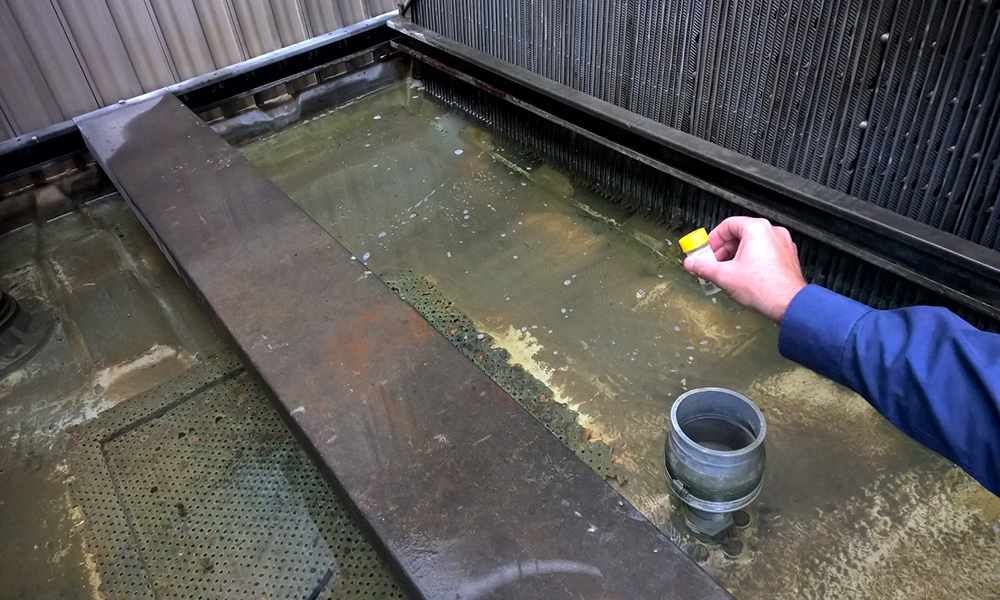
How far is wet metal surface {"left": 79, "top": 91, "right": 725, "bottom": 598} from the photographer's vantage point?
4.33 feet

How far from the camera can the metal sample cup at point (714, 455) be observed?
163 cm

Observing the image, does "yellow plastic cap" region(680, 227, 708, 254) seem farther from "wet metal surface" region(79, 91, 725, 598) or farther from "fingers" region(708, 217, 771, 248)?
"wet metal surface" region(79, 91, 725, 598)

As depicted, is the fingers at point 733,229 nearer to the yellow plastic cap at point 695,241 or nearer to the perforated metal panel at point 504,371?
the yellow plastic cap at point 695,241

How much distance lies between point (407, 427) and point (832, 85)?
1.75 metres

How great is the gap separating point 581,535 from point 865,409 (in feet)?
4.10

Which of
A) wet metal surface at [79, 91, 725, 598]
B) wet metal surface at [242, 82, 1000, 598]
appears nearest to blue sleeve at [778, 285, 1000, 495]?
wet metal surface at [79, 91, 725, 598]

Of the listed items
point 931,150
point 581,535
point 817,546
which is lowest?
point 817,546

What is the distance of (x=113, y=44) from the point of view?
3.21 m

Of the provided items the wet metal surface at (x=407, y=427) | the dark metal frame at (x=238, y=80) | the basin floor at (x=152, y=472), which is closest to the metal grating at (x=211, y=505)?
the basin floor at (x=152, y=472)

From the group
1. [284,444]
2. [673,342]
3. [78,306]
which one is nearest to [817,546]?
[673,342]

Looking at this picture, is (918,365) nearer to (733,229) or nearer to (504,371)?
(733,229)

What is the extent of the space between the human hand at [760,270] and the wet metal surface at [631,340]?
0.89m

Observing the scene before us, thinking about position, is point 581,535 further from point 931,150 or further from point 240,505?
point 931,150

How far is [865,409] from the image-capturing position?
2098 millimetres
